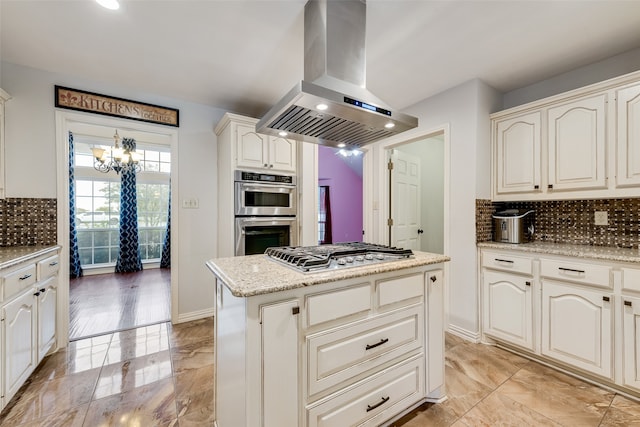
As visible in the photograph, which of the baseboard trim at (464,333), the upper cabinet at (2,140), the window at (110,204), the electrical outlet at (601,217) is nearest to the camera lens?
the upper cabinet at (2,140)

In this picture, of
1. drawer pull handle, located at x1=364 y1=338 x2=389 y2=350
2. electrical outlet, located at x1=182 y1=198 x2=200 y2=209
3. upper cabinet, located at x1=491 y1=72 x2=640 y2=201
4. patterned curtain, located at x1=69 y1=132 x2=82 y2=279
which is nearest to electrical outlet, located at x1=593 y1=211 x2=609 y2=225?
upper cabinet, located at x1=491 y1=72 x2=640 y2=201

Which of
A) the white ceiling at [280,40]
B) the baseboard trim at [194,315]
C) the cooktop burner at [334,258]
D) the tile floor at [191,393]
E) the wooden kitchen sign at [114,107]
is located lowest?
the tile floor at [191,393]

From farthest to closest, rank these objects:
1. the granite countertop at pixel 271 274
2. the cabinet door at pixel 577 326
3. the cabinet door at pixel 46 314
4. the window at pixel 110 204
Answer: the window at pixel 110 204 < the cabinet door at pixel 46 314 < the cabinet door at pixel 577 326 < the granite countertop at pixel 271 274

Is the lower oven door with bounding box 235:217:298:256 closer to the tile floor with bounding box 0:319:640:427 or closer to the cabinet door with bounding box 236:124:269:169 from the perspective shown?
the cabinet door with bounding box 236:124:269:169

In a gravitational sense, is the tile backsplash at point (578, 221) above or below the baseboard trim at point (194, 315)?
above

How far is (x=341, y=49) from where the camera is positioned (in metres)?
1.50

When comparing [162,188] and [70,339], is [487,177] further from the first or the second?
[162,188]

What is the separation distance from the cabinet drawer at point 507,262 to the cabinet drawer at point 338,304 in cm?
163

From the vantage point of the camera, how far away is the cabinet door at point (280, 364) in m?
1.08

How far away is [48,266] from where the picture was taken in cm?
208

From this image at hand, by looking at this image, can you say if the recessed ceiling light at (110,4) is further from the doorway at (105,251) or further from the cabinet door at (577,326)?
the cabinet door at (577,326)

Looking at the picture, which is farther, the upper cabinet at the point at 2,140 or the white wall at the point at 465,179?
the white wall at the point at 465,179

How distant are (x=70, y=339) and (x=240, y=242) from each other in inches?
69.3

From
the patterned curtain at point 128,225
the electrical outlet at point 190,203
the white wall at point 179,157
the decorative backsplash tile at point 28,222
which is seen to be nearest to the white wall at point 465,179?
the white wall at point 179,157
